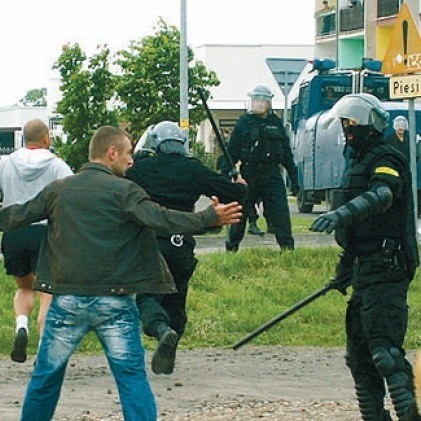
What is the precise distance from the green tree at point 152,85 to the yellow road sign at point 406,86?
1209 inches

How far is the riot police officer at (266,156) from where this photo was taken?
1520cm

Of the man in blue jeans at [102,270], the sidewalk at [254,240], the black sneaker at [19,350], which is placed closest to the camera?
the man in blue jeans at [102,270]

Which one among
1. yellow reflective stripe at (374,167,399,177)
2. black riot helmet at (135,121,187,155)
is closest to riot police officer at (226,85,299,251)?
black riot helmet at (135,121,187,155)

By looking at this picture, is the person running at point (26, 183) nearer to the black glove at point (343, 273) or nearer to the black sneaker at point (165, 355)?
the black sneaker at point (165, 355)

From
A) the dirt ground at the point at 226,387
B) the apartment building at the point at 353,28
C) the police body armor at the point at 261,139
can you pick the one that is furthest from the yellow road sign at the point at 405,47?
the apartment building at the point at 353,28

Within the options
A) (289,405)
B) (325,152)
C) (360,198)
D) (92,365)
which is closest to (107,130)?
(360,198)

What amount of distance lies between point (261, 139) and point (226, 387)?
583 centimetres

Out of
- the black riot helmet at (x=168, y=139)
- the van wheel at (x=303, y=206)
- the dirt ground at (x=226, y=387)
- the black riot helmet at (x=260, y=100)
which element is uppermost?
the black riot helmet at (x=260, y=100)

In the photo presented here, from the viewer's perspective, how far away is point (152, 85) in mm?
45969

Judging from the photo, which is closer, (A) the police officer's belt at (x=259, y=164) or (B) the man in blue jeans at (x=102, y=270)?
(B) the man in blue jeans at (x=102, y=270)

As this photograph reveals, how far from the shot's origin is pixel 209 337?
40.4 feet

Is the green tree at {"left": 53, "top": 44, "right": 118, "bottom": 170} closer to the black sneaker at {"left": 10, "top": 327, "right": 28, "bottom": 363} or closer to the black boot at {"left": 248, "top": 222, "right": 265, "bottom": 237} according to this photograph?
the black boot at {"left": 248, "top": 222, "right": 265, "bottom": 237}

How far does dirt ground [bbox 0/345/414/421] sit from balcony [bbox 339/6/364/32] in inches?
1985

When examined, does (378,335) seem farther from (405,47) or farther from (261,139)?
(261,139)
